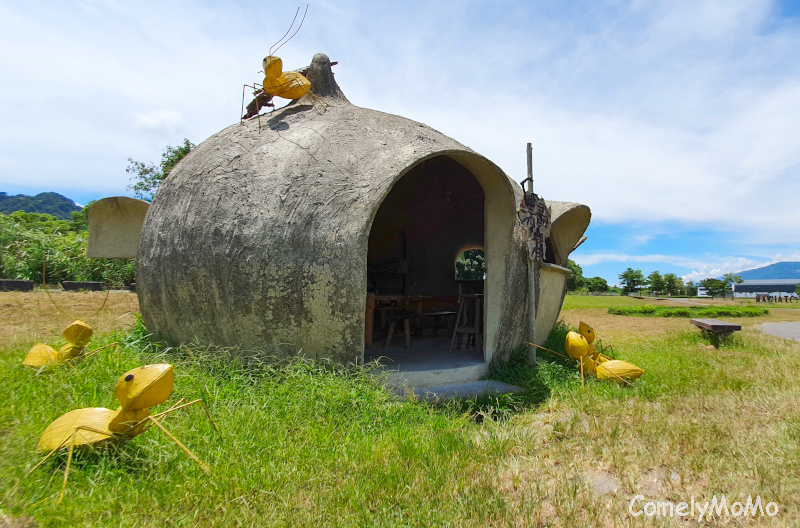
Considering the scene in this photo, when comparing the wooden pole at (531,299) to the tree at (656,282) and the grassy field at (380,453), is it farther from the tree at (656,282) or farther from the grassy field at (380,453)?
the tree at (656,282)

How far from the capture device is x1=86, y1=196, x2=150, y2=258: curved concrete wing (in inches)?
259

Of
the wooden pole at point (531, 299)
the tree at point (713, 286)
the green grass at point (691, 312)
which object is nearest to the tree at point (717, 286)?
the tree at point (713, 286)

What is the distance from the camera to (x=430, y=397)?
492cm

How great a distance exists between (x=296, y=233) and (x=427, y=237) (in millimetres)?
6218

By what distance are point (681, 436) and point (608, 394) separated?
1.41 m

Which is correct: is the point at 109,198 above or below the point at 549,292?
above

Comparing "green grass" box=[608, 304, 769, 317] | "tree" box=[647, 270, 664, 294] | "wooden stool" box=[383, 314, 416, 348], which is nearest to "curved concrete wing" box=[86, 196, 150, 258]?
"wooden stool" box=[383, 314, 416, 348]

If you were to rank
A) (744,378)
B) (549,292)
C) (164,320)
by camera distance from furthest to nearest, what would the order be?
(549,292) < (744,378) < (164,320)

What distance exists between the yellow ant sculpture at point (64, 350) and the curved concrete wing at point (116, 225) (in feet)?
6.46

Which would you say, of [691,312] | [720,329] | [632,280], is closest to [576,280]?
[632,280]

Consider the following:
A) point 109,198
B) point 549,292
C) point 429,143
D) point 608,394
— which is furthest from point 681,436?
point 109,198

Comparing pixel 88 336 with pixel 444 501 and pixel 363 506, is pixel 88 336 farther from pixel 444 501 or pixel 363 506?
pixel 444 501

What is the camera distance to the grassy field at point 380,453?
103 inches

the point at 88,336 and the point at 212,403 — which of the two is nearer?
the point at 212,403
